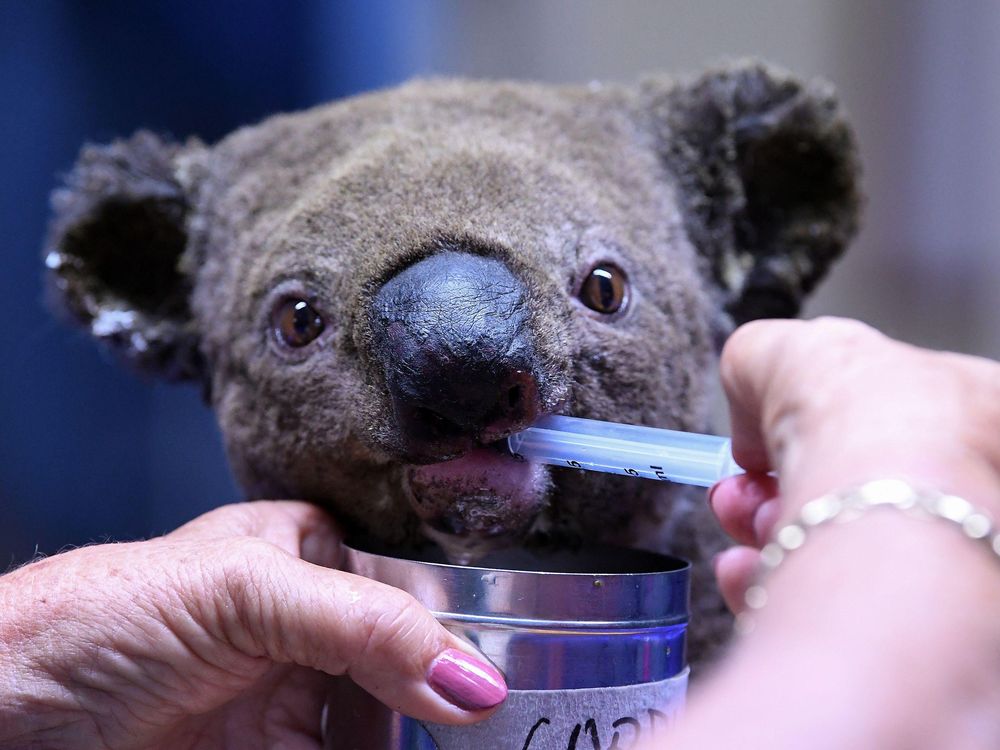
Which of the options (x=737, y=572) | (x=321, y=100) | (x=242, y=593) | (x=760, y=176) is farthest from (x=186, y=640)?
(x=321, y=100)

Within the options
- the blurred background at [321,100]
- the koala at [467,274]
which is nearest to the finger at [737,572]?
the koala at [467,274]

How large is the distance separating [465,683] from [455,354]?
236 mm

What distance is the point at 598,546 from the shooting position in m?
0.99

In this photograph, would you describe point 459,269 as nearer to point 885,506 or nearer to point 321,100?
point 885,506

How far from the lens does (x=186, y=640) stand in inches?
32.1

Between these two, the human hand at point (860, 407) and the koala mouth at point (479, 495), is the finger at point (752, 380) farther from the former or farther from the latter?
the koala mouth at point (479, 495)

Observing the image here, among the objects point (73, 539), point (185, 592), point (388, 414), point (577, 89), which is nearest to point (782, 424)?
point (388, 414)

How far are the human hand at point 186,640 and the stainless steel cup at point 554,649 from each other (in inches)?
0.7

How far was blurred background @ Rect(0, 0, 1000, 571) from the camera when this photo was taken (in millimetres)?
2234

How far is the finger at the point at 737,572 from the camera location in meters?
0.85

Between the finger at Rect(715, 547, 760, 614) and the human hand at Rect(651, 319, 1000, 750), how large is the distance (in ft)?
0.94

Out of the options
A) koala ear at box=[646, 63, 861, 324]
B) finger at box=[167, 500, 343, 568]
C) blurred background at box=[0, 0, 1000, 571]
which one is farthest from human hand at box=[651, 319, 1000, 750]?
blurred background at box=[0, 0, 1000, 571]

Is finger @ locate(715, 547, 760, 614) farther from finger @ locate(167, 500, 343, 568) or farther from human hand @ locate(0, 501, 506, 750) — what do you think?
finger @ locate(167, 500, 343, 568)

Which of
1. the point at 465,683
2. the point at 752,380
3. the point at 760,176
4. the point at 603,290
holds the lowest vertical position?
the point at 465,683
